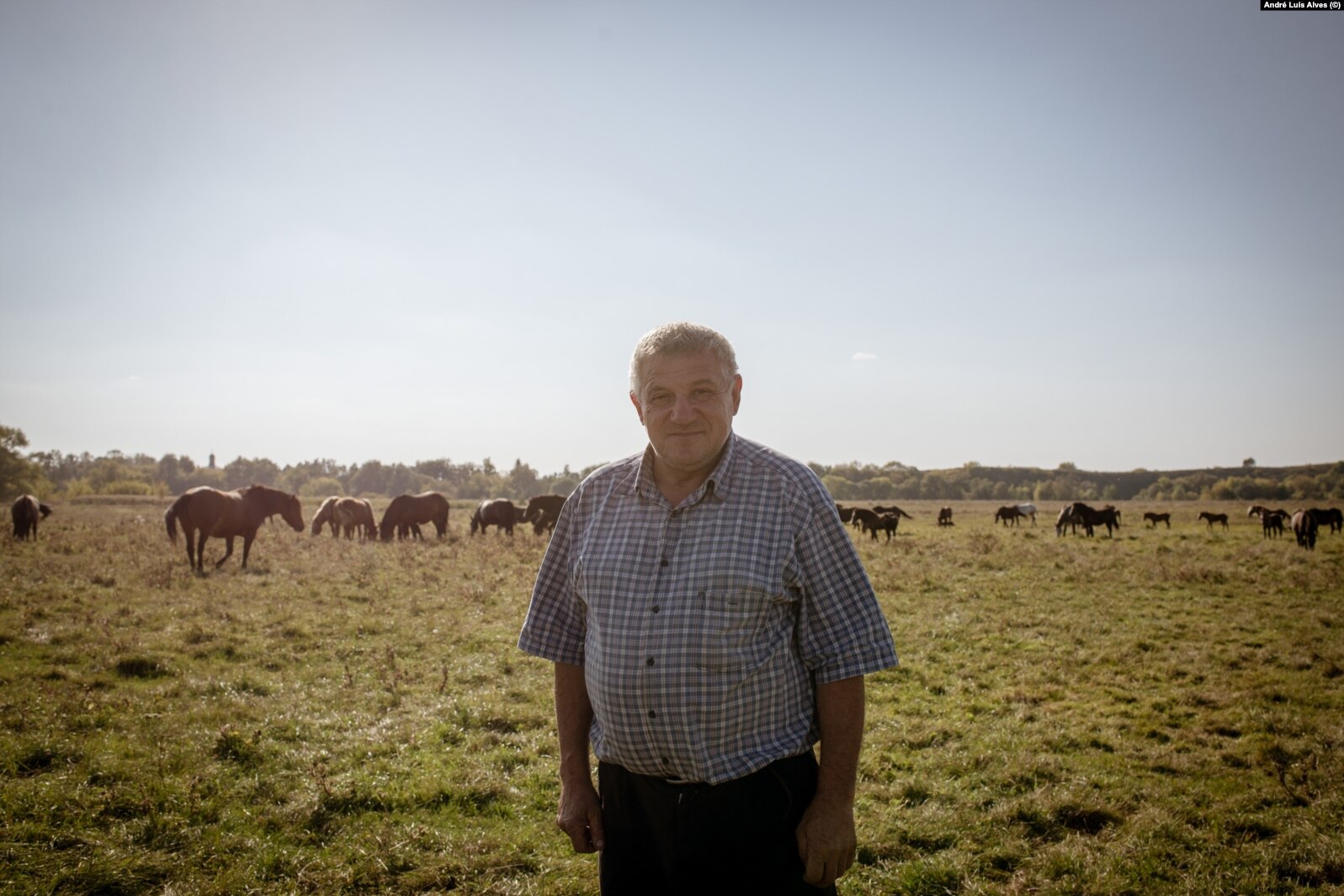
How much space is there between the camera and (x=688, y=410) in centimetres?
236

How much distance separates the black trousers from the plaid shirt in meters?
0.08

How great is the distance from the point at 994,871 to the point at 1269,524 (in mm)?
37118

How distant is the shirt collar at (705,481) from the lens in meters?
2.32

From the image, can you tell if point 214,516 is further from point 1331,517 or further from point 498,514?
point 1331,517

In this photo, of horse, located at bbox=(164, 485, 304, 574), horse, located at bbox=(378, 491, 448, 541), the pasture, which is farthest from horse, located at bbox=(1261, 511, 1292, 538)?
horse, located at bbox=(164, 485, 304, 574)

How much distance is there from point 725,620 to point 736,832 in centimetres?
71

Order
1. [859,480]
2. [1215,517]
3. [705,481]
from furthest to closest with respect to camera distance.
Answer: [859,480]
[1215,517]
[705,481]

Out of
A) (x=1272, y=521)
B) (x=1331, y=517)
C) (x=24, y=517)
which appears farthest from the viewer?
(x=1331, y=517)

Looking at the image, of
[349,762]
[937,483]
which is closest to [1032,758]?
[349,762]

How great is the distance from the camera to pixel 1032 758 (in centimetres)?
626

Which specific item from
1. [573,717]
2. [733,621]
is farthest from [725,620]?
[573,717]

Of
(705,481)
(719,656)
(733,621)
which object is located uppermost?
(705,481)

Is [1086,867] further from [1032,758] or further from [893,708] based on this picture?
[893,708]

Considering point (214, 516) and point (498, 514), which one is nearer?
point (214, 516)
